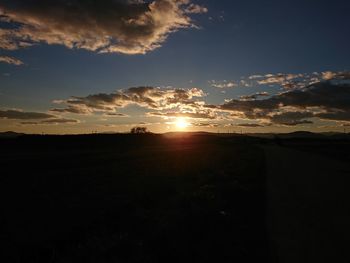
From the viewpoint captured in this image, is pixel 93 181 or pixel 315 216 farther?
pixel 93 181

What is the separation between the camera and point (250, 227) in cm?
1124

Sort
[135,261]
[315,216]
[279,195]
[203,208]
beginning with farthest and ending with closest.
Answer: [279,195], [203,208], [315,216], [135,261]

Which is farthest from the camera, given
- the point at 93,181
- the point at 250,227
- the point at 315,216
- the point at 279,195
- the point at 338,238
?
the point at 93,181

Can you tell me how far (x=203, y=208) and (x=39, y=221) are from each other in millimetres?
5929

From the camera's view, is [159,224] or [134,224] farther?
[134,224]

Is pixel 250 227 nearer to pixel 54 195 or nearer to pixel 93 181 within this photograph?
pixel 54 195

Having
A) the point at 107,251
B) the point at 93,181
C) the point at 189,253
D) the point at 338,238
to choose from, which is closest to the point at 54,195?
the point at 93,181

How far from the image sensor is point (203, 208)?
13.8 meters

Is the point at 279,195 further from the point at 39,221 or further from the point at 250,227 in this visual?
the point at 39,221

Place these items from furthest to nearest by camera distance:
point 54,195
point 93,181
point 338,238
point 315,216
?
point 93,181 < point 54,195 < point 315,216 < point 338,238

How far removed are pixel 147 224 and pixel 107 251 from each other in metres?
2.73

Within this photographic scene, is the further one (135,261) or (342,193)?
(342,193)

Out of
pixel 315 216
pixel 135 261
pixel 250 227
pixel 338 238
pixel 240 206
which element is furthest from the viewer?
pixel 240 206

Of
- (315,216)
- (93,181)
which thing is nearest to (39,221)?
(315,216)
